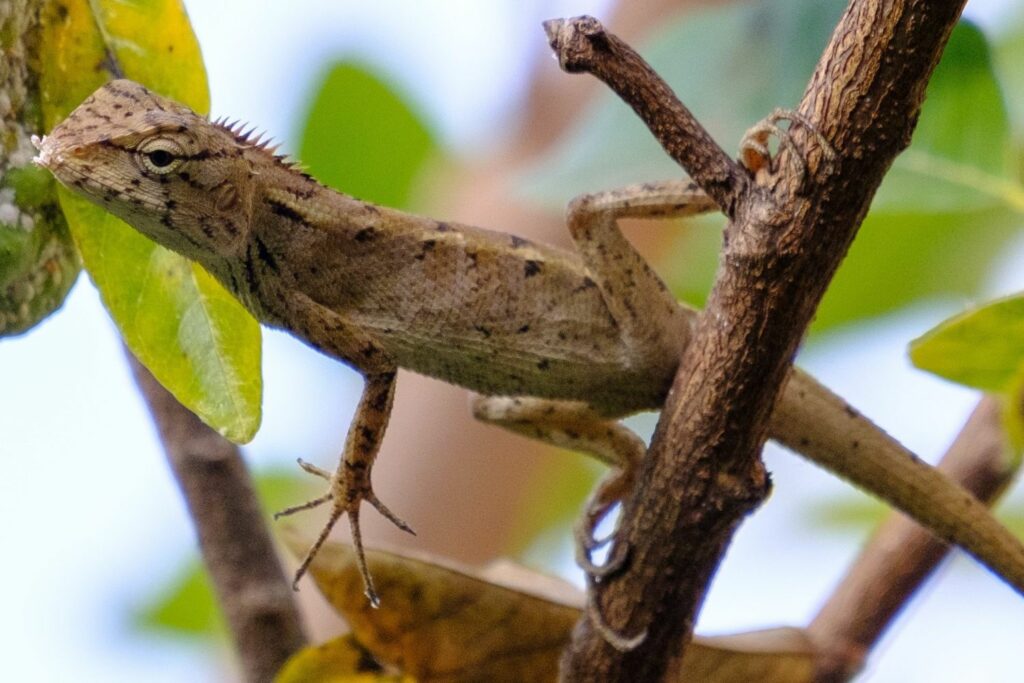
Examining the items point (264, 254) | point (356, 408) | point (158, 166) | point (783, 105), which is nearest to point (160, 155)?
point (158, 166)

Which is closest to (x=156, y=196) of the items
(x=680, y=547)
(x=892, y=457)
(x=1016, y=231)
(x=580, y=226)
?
(x=580, y=226)

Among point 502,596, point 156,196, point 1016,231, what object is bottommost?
point 502,596

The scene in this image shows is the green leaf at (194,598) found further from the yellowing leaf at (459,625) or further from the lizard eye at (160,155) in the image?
the lizard eye at (160,155)

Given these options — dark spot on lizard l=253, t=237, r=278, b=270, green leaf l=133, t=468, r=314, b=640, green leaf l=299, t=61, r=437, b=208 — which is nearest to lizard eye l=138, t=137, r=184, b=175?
dark spot on lizard l=253, t=237, r=278, b=270

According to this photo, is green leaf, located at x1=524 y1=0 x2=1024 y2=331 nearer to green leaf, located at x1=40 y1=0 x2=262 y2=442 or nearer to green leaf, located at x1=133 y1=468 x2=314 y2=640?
green leaf, located at x1=40 y1=0 x2=262 y2=442

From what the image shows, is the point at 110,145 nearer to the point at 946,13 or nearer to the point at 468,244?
the point at 468,244

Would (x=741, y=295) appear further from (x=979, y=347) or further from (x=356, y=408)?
(x=356, y=408)

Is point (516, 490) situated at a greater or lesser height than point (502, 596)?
lesser
